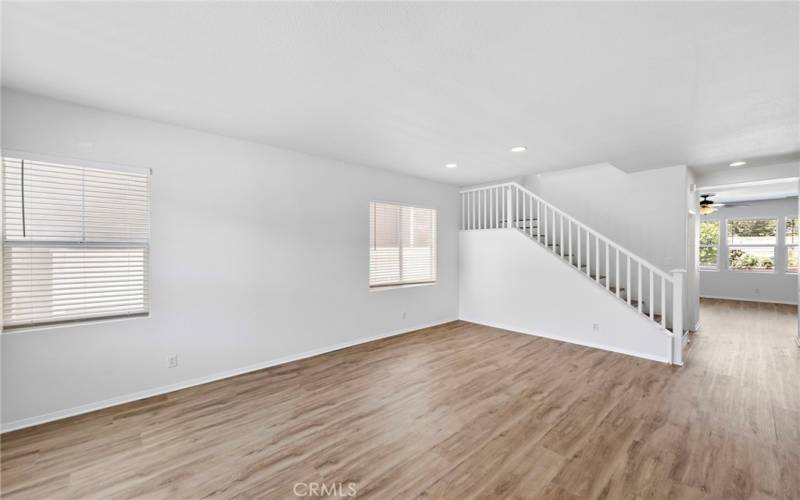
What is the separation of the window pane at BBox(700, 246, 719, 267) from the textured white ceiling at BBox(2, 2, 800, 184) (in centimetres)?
692

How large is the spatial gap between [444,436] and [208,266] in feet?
9.27

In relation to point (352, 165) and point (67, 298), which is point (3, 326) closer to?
point (67, 298)

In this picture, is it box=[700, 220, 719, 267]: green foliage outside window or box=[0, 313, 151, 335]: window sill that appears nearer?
box=[0, 313, 151, 335]: window sill

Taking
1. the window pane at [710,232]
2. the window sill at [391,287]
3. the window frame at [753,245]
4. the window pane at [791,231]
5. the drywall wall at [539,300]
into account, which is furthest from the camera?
the window pane at [710,232]

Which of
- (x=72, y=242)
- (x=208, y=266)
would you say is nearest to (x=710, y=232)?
(x=208, y=266)

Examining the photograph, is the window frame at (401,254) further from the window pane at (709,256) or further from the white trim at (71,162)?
the window pane at (709,256)

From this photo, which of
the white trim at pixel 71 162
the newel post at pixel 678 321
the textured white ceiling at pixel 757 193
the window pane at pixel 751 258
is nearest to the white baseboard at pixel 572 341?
the newel post at pixel 678 321

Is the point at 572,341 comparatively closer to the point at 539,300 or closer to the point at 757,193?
the point at 539,300

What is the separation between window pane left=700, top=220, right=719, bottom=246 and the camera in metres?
8.74

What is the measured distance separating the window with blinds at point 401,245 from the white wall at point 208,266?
23 cm

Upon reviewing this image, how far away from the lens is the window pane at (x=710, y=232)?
8742 mm

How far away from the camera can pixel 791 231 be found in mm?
7711

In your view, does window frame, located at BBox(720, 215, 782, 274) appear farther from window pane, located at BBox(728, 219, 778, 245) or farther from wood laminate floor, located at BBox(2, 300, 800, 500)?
wood laminate floor, located at BBox(2, 300, 800, 500)

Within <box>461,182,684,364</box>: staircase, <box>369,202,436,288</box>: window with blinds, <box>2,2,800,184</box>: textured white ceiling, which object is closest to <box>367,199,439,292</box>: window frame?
<box>369,202,436,288</box>: window with blinds
